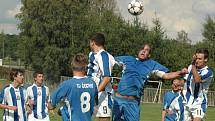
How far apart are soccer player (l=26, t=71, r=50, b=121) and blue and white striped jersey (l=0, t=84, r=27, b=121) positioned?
1078 millimetres

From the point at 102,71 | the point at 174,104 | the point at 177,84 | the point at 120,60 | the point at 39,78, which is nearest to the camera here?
the point at 102,71

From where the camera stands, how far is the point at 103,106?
1005cm

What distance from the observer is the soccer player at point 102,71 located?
31.2ft

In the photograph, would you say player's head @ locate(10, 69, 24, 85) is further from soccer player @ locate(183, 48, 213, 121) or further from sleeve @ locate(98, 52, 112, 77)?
soccer player @ locate(183, 48, 213, 121)

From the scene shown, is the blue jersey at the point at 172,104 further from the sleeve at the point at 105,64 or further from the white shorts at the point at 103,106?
the sleeve at the point at 105,64

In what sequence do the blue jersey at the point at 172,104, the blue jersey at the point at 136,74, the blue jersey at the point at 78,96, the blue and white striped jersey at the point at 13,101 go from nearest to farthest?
the blue jersey at the point at 78,96 → the blue jersey at the point at 136,74 → the blue and white striped jersey at the point at 13,101 → the blue jersey at the point at 172,104

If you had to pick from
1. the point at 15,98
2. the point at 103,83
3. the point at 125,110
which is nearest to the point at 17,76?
the point at 15,98

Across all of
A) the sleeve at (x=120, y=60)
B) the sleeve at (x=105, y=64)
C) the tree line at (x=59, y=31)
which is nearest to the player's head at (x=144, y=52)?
the sleeve at (x=120, y=60)

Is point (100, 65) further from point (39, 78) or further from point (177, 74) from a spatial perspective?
point (39, 78)

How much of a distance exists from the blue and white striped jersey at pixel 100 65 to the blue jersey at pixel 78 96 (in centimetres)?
137

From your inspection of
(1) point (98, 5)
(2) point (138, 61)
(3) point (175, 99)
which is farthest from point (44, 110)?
(1) point (98, 5)

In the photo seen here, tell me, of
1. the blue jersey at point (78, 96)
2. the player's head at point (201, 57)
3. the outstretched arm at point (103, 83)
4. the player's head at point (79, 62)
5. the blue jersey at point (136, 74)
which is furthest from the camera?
the blue jersey at point (136, 74)

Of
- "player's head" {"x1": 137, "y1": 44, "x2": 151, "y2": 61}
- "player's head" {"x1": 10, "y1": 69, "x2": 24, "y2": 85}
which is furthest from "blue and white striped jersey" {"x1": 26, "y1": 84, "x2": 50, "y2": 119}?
"player's head" {"x1": 137, "y1": 44, "x2": 151, "y2": 61}

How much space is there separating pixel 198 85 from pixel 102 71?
2.18m
